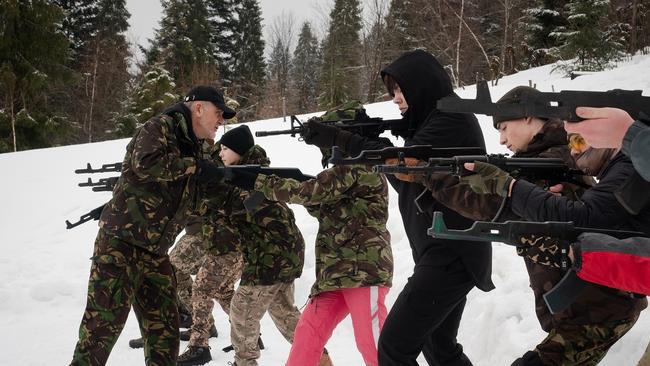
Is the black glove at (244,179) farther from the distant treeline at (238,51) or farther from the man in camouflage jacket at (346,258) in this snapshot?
the distant treeline at (238,51)

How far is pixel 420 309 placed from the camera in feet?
8.36

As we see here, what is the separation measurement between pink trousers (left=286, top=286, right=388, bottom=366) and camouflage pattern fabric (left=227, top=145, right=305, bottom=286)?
2.33 feet

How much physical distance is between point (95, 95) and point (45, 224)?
22.9 m

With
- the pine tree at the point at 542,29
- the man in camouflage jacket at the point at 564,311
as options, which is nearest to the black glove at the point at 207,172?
the man in camouflage jacket at the point at 564,311

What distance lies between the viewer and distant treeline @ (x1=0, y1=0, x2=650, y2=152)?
68.7ft

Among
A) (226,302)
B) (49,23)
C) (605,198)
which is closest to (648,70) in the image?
(226,302)

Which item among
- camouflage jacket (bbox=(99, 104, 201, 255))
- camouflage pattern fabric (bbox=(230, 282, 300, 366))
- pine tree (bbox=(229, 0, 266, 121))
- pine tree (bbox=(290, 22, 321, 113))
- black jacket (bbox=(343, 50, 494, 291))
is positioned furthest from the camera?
pine tree (bbox=(290, 22, 321, 113))

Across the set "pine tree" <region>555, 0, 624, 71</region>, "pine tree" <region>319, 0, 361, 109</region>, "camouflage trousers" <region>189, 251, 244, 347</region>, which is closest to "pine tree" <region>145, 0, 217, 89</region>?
"pine tree" <region>319, 0, 361, 109</region>

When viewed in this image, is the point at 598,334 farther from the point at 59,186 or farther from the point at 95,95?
the point at 95,95

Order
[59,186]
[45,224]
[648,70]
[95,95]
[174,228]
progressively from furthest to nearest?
[95,95] < [648,70] < [59,186] < [45,224] < [174,228]

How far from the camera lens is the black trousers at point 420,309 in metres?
2.55

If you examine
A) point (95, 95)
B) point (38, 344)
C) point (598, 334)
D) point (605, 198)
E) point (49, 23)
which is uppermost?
point (49, 23)

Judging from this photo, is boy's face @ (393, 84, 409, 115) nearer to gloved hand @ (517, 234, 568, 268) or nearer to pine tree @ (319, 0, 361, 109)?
gloved hand @ (517, 234, 568, 268)

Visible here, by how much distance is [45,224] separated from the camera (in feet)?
28.8
